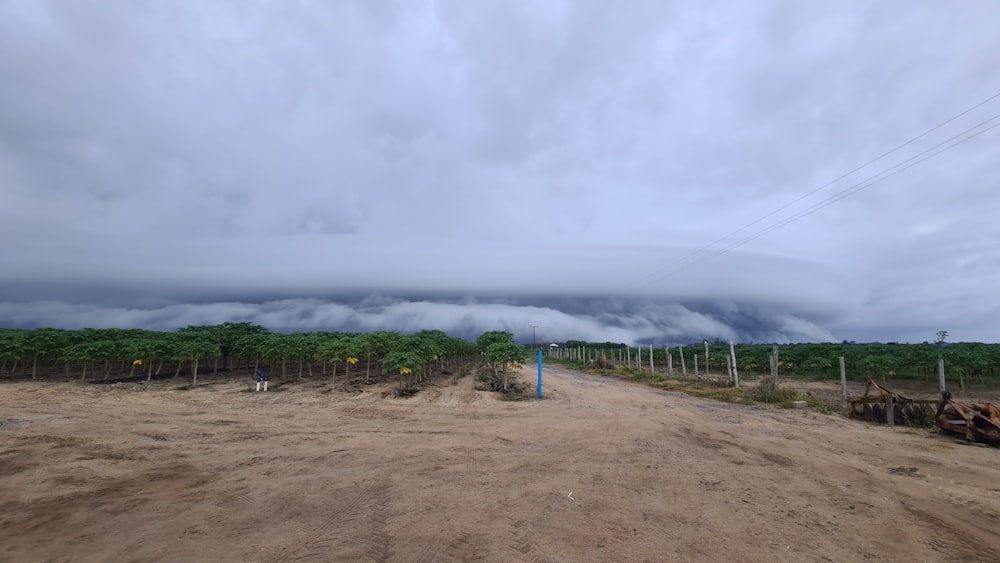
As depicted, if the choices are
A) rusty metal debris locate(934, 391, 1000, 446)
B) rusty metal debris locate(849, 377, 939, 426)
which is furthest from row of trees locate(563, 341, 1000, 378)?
rusty metal debris locate(934, 391, 1000, 446)

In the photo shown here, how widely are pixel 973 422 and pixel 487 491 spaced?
42.9 ft

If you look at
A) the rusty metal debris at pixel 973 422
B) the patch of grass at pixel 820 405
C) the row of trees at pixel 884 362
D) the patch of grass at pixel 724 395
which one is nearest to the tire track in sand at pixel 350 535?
the rusty metal debris at pixel 973 422

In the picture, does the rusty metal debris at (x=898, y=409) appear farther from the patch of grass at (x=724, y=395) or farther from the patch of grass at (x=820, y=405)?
the patch of grass at (x=724, y=395)

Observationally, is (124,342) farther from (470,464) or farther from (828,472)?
(828,472)

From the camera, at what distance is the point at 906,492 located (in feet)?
24.3

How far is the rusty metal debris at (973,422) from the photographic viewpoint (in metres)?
10.9

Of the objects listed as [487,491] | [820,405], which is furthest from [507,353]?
[487,491]

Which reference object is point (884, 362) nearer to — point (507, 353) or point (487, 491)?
point (507, 353)

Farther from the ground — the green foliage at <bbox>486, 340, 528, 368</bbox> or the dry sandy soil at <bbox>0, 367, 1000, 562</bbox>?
the green foliage at <bbox>486, 340, 528, 368</bbox>

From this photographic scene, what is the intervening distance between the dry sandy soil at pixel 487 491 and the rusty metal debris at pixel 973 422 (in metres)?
0.67

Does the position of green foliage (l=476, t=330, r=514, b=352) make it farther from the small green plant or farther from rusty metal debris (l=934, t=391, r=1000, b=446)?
rusty metal debris (l=934, t=391, r=1000, b=446)

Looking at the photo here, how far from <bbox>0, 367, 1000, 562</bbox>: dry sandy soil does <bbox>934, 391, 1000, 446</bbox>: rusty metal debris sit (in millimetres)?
665

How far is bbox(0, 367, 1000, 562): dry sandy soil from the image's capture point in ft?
17.4

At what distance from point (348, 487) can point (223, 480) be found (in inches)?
92.1
